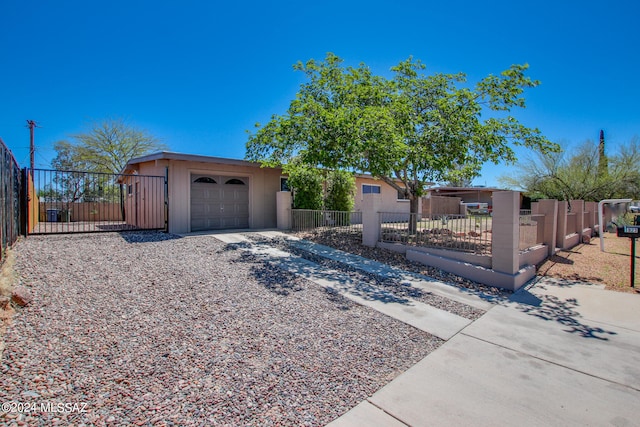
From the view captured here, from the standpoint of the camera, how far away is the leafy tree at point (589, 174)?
1561 cm

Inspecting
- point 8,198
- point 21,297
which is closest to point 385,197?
point 8,198

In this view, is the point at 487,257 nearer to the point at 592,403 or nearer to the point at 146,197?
the point at 592,403

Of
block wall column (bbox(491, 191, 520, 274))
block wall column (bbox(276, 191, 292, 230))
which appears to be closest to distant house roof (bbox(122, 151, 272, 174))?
block wall column (bbox(276, 191, 292, 230))

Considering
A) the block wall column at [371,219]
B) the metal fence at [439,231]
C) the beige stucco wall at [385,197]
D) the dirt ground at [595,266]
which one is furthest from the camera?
the beige stucco wall at [385,197]

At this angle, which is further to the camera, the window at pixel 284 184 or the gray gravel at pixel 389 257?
the window at pixel 284 184

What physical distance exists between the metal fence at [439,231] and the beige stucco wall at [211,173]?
5.43 m

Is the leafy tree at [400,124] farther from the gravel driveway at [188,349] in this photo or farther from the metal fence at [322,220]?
the gravel driveway at [188,349]

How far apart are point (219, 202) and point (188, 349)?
8.90 meters

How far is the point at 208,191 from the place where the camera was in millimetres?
11133

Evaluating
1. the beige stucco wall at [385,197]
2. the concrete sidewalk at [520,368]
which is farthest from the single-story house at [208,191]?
the concrete sidewalk at [520,368]

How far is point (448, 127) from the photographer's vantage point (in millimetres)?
7590

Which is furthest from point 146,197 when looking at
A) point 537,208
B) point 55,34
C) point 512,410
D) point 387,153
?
point 537,208

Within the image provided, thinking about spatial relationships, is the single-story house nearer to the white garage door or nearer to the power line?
the white garage door

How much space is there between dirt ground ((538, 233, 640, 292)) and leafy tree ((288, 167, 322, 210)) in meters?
7.52
